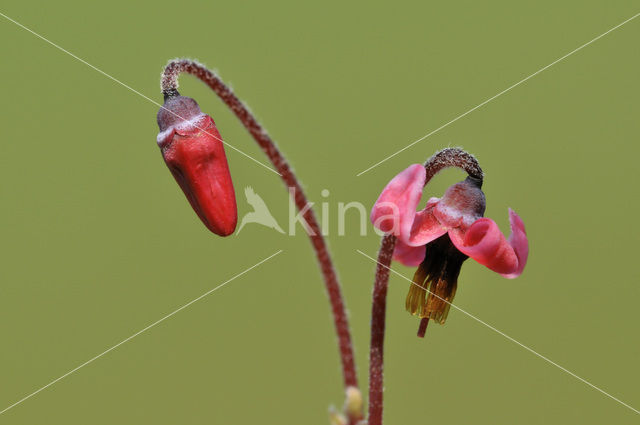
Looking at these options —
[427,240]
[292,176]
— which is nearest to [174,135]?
[292,176]

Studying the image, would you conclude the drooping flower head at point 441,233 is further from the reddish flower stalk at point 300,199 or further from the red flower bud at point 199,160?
the red flower bud at point 199,160

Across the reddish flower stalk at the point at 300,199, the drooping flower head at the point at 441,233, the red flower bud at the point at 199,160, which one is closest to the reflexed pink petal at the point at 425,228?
the drooping flower head at the point at 441,233

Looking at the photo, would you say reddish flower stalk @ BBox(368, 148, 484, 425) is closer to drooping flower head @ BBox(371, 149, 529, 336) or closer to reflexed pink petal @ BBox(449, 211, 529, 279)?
drooping flower head @ BBox(371, 149, 529, 336)

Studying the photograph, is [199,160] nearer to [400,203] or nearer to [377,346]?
[400,203]

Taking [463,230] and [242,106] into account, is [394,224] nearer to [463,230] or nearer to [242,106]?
[463,230]

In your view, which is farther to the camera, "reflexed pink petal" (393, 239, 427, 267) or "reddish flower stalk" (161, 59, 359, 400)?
"reflexed pink petal" (393, 239, 427, 267)

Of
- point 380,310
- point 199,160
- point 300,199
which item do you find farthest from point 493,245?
point 199,160

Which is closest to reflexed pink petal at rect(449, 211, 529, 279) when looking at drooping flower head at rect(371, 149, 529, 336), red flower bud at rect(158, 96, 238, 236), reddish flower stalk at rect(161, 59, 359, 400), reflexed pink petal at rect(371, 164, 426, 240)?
drooping flower head at rect(371, 149, 529, 336)
